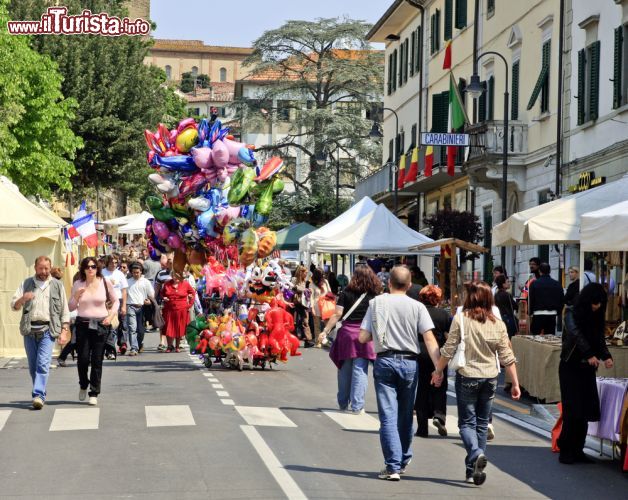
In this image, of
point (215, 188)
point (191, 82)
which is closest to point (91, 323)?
point (215, 188)

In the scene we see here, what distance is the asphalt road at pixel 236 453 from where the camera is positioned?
9911 mm

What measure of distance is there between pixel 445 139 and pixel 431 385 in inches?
749

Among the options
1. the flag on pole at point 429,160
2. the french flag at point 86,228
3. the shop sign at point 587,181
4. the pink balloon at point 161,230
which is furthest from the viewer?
the flag on pole at point 429,160

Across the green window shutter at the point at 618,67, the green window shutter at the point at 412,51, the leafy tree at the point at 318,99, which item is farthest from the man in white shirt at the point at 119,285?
the leafy tree at the point at 318,99

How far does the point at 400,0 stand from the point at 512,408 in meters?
35.1

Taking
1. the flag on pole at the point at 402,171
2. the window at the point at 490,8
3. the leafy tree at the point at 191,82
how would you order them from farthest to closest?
the leafy tree at the point at 191,82 < the flag on pole at the point at 402,171 < the window at the point at 490,8

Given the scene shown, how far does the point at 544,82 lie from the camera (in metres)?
33.1

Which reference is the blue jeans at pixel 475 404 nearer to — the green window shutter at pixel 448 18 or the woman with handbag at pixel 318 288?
the woman with handbag at pixel 318 288

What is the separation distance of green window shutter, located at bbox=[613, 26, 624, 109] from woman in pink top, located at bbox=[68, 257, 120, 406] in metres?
14.5

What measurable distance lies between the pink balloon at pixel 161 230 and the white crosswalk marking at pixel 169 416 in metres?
6.96

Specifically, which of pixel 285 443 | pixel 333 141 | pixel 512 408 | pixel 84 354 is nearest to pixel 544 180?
pixel 512 408

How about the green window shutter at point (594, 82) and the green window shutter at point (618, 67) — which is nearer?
the green window shutter at point (618, 67)

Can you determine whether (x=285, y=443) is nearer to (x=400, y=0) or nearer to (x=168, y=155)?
(x=168, y=155)

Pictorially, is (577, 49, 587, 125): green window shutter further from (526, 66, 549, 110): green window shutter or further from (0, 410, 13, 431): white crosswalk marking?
(0, 410, 13, 431): white crosswalk marking
